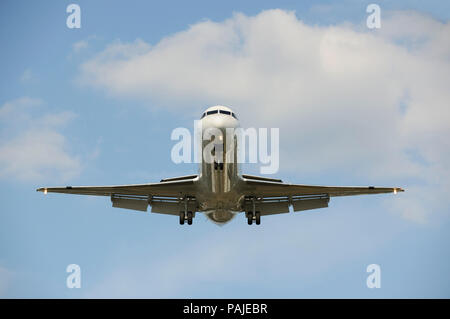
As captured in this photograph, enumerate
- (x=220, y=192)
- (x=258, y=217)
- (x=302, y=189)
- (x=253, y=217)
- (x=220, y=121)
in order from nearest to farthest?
(x=220, y=121) < (x=220, y=192) < (x=253, y=217) < (x=258, y=217) < (x=302, y=189)

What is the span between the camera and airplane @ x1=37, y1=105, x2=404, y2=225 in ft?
128

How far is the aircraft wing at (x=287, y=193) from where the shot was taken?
44.1 metres

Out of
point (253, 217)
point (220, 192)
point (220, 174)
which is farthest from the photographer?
point (253, 217)

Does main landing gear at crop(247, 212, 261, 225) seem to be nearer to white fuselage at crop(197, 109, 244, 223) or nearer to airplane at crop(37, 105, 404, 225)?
airplane at crop(37, 105, 404, 225)

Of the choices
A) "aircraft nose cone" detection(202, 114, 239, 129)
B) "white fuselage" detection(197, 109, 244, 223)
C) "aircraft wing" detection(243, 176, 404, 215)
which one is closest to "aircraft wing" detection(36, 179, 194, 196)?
"white fuselage" detection(197, 109, 244, 223)

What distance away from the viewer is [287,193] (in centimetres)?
4659

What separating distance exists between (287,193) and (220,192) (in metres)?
7.20

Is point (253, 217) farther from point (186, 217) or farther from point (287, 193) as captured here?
point (186, 217)

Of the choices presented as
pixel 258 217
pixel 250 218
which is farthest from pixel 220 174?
pixel 258 217

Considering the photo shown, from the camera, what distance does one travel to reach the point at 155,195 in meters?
47.2

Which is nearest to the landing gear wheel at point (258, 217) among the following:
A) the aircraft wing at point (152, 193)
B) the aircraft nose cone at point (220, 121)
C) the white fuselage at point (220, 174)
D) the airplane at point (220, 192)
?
the airplane at point (220, 192)
